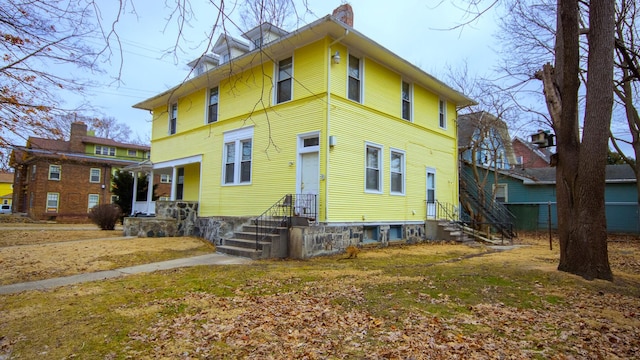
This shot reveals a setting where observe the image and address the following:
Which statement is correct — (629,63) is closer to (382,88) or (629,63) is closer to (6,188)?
(382,88)

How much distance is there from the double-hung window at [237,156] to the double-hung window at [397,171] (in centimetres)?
505

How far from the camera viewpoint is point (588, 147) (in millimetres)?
6812

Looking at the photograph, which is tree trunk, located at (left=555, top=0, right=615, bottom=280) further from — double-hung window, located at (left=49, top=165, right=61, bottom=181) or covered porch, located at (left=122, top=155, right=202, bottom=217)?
double-hung window, located at (left=49, top=165, right=61, bottom=181)

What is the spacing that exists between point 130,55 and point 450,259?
8687 mm

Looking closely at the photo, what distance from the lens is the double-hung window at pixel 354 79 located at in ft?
37.9

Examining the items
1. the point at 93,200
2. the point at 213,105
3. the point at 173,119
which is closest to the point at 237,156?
the point at 213,105

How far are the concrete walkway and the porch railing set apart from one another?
118 cm

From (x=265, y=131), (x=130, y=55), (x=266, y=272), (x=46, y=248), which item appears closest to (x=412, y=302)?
(x=266, y=272)

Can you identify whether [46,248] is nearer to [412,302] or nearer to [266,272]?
[266,272]

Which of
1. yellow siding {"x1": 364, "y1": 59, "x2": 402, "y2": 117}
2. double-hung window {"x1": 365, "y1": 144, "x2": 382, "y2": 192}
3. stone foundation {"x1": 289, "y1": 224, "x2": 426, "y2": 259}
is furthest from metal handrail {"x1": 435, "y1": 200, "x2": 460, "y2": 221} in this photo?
yellow siding {"x1": 364, "y1": 59, "x2": 402, "y2": 117}

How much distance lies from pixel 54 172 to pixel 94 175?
2.77 m

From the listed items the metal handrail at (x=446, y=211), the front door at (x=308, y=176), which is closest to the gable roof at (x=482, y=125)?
the metal handrail at (x=446, y=211)

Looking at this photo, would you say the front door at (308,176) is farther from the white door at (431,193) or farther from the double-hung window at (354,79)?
the white door at (431,193)

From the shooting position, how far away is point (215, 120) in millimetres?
14555
